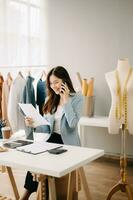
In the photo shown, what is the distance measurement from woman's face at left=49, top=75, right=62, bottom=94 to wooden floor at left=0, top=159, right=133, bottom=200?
1.25 metres

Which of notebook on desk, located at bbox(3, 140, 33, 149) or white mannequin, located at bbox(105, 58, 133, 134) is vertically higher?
white mannequin, located at bbox(105, 58, 133, 134)

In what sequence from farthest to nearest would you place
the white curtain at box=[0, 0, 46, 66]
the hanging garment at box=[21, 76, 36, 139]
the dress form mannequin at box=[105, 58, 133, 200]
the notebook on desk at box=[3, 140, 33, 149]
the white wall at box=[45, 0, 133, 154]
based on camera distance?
the white curtain at box=[0, 0, 46, 66] < the white wall at box=[45, 0, 133, 154] < the hanging garment at box=[21, 76, 36, 139] < the dress form mannequin at box=[105, 58, 133, 200] < the notebook on desk at box=[3, 140, 33, 149]

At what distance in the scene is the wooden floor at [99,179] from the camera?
3.62 metres

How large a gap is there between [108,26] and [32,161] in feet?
10.5

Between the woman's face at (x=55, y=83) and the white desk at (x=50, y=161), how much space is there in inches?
28.7

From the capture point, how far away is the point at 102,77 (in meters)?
5.03

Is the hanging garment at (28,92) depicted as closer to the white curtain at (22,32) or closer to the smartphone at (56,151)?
the white curtain at (22,32)

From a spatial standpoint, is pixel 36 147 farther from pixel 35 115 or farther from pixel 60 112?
pixel 60 112

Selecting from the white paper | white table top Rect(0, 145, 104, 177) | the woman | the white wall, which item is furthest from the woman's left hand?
the white wall

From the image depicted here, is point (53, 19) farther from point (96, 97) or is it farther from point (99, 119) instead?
point (99, 119)

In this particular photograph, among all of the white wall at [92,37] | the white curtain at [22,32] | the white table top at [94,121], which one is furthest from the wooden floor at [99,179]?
the white curtain at [22,32]

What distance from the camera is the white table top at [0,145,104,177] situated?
206cm

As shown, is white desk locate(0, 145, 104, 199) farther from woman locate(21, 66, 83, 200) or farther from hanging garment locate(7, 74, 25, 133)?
hanging garment locate(7, 74, 25, 133)

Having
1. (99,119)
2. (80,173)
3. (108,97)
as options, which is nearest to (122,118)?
(80,173)
